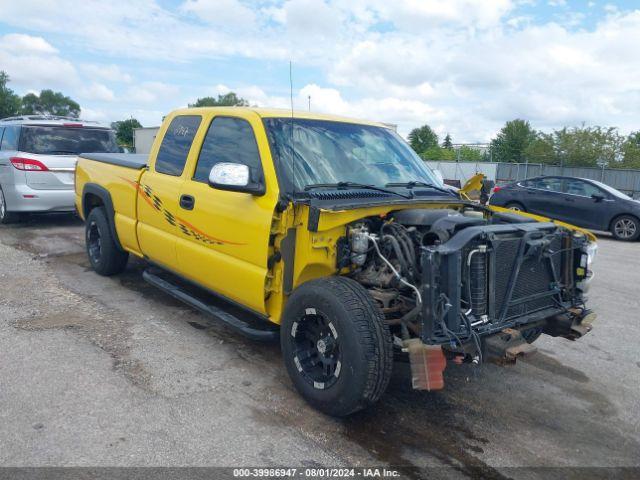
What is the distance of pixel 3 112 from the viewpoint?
283 ft

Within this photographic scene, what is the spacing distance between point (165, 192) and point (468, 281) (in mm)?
2986

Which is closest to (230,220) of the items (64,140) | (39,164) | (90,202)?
(90,202)

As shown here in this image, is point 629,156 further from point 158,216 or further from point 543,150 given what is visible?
point 158,216

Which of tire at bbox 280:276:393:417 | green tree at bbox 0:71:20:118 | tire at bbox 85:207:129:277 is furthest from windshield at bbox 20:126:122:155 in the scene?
green tree at bbox 0:71:20:118

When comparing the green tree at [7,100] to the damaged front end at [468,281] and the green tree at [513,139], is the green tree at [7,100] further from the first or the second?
the damaged front end at [468,281]

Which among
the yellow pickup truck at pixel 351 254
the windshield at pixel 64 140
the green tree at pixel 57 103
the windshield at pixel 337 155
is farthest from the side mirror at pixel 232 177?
the green tree at pixel 57 103

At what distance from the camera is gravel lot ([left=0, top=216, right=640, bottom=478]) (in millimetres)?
3150

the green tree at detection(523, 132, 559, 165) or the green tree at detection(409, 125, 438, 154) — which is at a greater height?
the green tree at detection(409, 125, 438, 154)

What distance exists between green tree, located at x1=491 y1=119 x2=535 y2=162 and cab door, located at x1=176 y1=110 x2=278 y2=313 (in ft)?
238

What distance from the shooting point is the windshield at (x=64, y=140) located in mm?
9305

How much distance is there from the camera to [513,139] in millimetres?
76000

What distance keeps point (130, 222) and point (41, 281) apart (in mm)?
1570

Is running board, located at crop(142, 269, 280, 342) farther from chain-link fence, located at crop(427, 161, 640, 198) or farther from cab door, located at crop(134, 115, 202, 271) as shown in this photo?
chain-link fence, located at crop(427, 161, 640, 198)

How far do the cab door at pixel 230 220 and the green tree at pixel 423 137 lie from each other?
95554 millimetres
